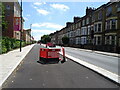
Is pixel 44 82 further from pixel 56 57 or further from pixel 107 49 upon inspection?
pixel 107 49

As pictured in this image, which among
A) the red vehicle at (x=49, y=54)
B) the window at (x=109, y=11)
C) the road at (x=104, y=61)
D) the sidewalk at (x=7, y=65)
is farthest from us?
the window at (x=109, y=11)

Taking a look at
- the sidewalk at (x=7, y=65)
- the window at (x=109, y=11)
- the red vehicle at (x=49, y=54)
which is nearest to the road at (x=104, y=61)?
the red vehicle at (x=49, y=54)

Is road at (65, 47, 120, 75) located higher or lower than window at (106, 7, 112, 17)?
lower

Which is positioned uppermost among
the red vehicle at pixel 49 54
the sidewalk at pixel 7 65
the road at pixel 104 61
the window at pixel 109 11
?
the window at pixel 109 11

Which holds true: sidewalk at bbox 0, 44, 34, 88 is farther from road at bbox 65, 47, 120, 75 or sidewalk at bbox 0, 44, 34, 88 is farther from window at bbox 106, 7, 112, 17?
window at bbox 106, 7, 112, 17

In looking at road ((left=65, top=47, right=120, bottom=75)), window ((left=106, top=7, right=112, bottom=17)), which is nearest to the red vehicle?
road ((left=65, top=47, right=120, bottom=75))

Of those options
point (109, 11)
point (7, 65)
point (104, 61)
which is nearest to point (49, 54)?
point (7, 65)

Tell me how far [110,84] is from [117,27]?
24645mm

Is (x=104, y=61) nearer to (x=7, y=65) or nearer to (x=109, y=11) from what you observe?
(x=7, y=65)

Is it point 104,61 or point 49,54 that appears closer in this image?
point 49,54

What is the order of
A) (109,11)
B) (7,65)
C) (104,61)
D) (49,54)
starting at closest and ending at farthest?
1. (7,65)
2. (49,54)
3. (104,61)
4. (109,11)

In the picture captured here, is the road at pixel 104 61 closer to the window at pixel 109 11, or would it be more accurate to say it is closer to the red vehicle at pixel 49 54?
the red vehicle at pixel 49 54

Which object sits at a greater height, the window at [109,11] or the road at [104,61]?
the window at [109,11]

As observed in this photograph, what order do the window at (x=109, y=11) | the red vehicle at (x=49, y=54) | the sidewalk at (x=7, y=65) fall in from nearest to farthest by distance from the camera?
the sidewalk at (x=7, y=65) < the red vehicle at (x=49, y=54) < the window at (x=109, y=11)
